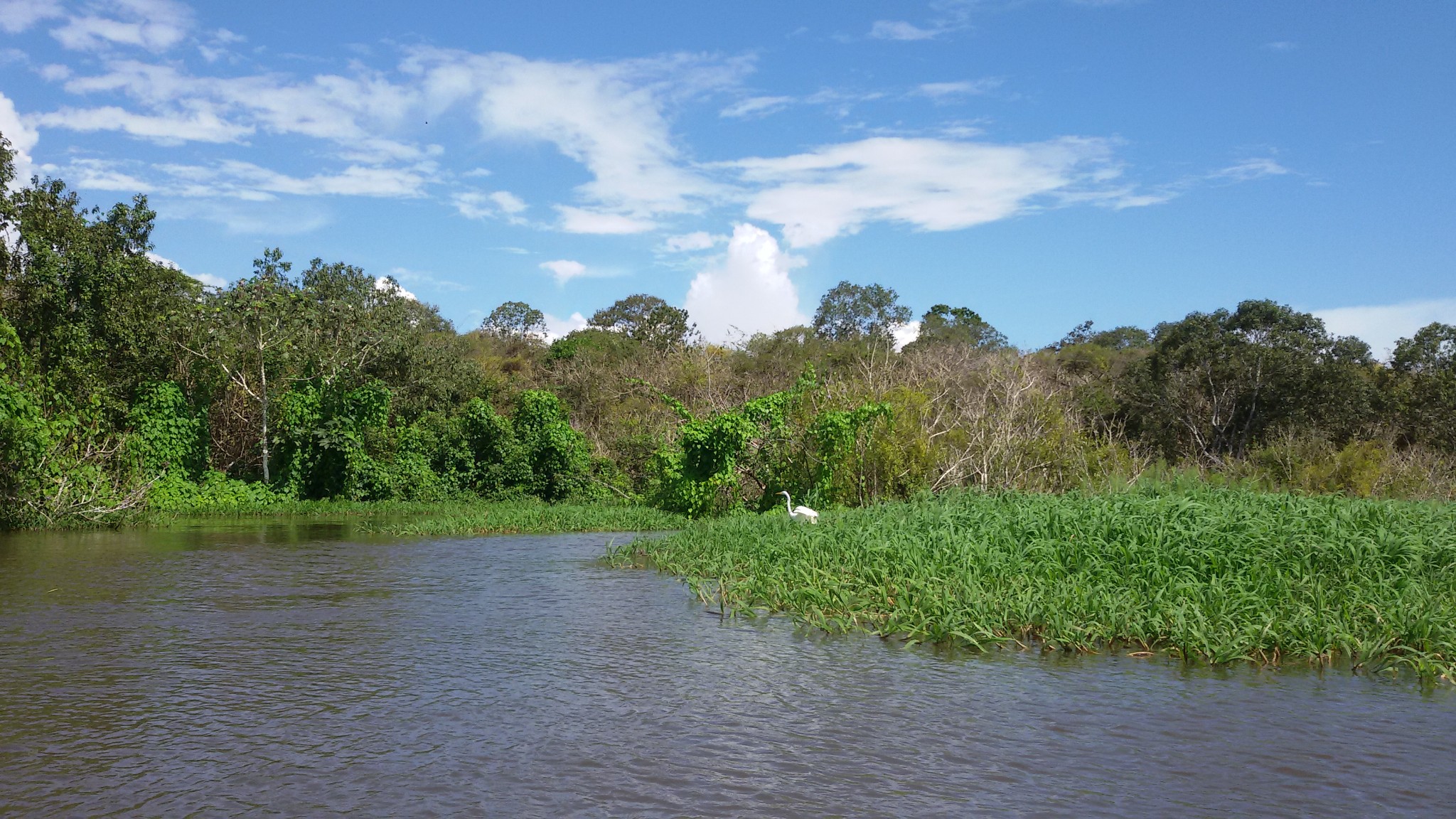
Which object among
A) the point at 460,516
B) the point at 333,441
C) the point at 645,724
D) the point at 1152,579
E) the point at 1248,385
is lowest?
the point at 645,724

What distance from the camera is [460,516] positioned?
21609mm

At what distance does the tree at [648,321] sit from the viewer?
147 ft

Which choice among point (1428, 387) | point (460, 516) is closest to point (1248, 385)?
point (1428, 387)

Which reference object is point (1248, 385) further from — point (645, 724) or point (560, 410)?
point (645, 724)

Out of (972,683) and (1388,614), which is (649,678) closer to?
(972,683)

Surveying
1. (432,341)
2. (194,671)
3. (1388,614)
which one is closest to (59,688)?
(194,671)

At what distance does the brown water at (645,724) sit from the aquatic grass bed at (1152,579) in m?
0.41

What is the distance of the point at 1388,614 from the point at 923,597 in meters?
3.70

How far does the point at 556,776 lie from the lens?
19.0 ft

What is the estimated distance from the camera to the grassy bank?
20.3 metres

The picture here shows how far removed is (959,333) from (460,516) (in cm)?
3280

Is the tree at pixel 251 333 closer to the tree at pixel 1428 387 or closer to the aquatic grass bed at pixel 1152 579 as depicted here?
the aquatic grass bed at pixel 1152 579

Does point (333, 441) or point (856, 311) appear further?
point (856, 311)

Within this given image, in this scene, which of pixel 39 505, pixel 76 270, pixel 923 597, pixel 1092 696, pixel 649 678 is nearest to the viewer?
pixel 1092 696
